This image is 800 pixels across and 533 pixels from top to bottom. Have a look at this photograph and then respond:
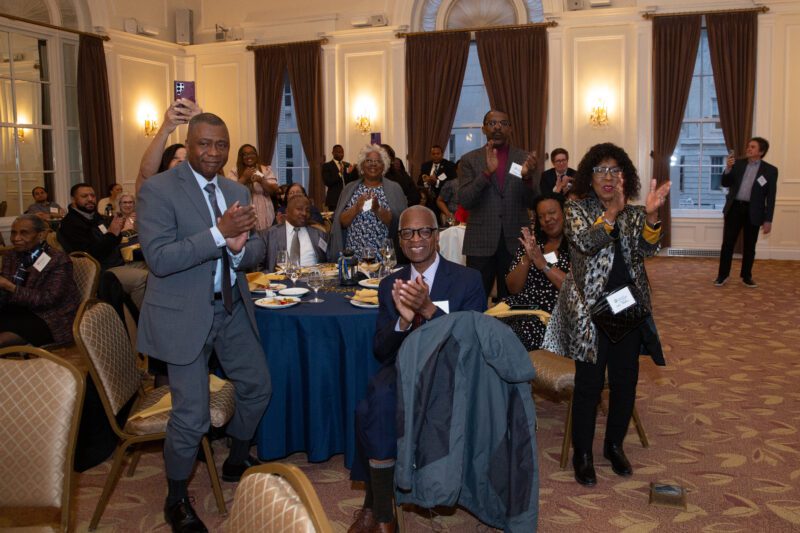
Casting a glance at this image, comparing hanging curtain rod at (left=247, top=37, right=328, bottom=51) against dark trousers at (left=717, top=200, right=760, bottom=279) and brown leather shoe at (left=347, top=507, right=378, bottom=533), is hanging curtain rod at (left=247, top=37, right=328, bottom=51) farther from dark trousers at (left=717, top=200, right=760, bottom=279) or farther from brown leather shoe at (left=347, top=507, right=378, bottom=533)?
brown leather shoe at (left=347, top=507, right=378, bottom=533)

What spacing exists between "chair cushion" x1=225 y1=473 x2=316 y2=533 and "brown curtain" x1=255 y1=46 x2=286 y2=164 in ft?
39.9

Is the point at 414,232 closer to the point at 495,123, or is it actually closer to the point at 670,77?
the point at 495,123

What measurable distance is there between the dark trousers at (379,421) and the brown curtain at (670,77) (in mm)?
9211

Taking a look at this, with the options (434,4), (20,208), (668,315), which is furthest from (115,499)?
(434,4)

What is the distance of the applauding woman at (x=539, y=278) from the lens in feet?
13.5

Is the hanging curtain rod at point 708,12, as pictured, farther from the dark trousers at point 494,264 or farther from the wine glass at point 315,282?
the wine glass at point 315,282

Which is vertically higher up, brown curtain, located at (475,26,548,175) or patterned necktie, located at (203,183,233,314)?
brown curtain, located at (475,26,548,175)

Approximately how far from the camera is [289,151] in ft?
44.3

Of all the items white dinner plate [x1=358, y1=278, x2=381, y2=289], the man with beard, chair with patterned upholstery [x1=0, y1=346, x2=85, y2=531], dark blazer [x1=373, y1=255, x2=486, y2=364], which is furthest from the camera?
the man with beard

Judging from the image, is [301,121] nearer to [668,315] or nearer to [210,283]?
[668,315]

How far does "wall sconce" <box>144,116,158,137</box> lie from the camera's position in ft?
41.6

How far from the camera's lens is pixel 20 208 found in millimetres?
10805

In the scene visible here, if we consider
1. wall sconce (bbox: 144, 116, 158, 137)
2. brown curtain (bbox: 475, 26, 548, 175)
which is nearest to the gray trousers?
brown curtain (bbox: 475, 26, 548, 175)

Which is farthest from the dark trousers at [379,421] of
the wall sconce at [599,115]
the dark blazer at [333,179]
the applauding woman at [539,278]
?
the wall sconce at [599,115]
